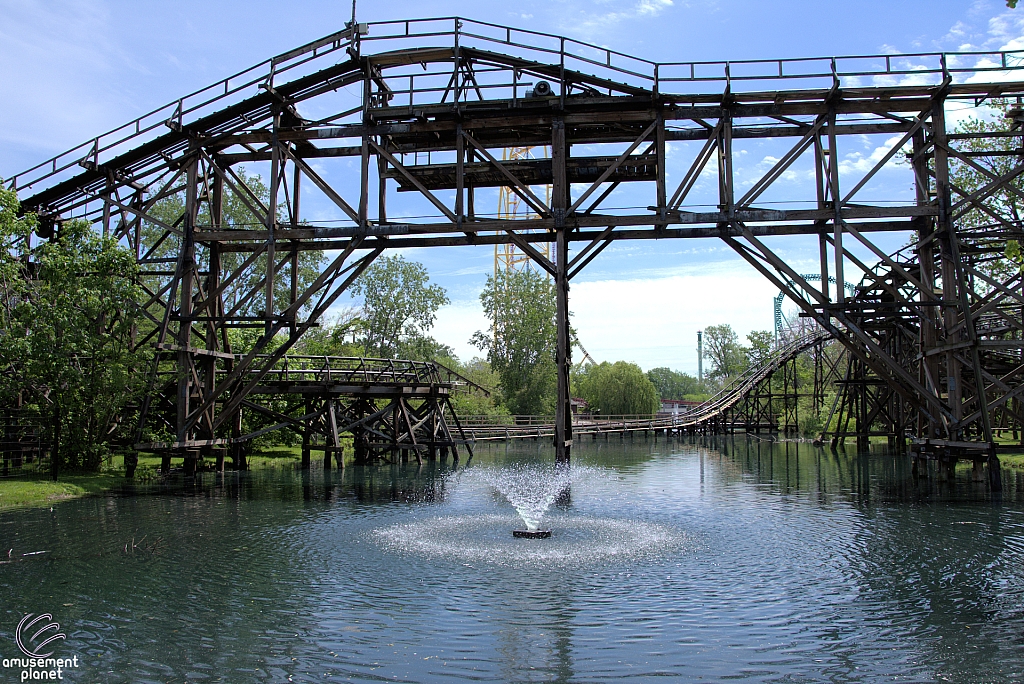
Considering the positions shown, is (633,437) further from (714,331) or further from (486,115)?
(714,331)

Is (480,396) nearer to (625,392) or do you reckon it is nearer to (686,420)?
(686,420)

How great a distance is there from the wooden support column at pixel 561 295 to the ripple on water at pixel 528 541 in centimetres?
340

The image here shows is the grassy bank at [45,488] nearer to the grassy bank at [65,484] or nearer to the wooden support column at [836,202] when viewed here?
the grassy bank at [65,484]

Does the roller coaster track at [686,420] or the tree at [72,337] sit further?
the roller coaster track at [686,420]

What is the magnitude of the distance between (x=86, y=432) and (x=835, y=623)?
22.0 metres

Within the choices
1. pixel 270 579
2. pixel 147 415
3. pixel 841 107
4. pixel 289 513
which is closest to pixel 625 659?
pixel 270 579

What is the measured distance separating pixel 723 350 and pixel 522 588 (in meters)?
105

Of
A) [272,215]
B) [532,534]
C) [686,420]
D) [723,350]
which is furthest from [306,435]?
[723,350]

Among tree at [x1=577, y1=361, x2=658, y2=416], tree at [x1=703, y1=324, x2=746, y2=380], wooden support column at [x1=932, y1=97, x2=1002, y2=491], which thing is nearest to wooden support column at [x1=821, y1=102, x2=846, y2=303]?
wooden support column at [x1=932, y1=97, x2=1002, y2=491]

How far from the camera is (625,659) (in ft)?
26.7

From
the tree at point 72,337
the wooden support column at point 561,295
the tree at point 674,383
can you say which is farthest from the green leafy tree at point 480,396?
the tree at point 674,383

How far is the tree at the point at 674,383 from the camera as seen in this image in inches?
6590

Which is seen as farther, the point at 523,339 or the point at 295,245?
the point at 523,339

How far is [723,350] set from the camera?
11131 cm
